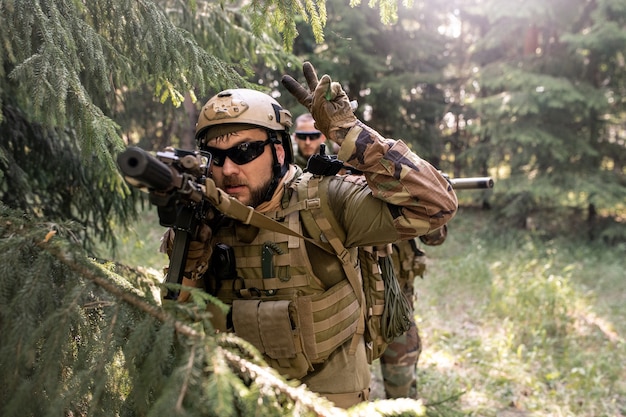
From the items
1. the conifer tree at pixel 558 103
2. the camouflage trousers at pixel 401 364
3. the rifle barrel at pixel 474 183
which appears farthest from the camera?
the conifer tree at pixel 558 103

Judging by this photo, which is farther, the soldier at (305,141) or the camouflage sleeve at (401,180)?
the soldier at (305,141)

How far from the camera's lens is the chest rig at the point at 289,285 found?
7.89 feet

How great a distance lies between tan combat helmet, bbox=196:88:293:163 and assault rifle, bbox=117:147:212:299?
22.3 inches

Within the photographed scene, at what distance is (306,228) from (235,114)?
745 mm

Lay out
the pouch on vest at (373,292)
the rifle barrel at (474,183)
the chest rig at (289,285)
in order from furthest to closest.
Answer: the rifle barrel at (474,183), the pouch on vest at (373,292), the chest rig at (289,285)

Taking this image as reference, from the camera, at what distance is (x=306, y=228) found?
8.16 ft

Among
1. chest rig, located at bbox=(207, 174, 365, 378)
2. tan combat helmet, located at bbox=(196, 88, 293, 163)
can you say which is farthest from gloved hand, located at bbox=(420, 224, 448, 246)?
tan combat helmet, located at bbox=(196, 88, 293, 163)

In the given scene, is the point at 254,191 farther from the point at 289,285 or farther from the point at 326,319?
the point at 326,319

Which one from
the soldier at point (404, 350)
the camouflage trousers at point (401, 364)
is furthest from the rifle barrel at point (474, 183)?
the camouflage trousers at point (401, 364)

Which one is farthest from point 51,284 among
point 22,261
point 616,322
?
point 616,322

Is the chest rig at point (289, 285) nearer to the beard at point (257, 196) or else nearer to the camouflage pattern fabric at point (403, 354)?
the beard at point (257, 196)

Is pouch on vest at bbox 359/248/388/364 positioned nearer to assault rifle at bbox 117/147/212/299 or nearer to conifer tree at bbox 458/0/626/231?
assault rifle at bbox 117/147/212/299

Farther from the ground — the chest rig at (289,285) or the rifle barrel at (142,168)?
the rifle barrel at (142,168)

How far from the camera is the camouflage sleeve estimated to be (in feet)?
7.39
